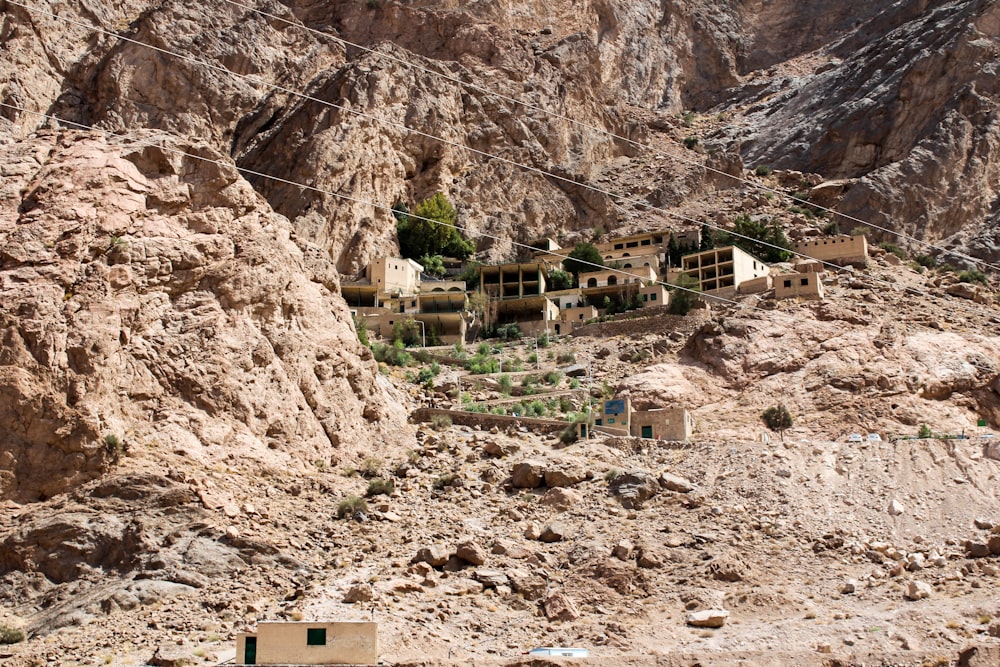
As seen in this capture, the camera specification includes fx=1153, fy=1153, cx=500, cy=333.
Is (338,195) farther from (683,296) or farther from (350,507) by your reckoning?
(350,507)

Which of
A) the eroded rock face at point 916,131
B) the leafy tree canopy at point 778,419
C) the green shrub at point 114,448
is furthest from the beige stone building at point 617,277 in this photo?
the green shrub at point 114,448

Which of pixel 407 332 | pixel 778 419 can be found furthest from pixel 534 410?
pixel 407 332

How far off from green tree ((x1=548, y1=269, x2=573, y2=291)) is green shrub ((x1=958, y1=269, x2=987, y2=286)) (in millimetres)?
18955

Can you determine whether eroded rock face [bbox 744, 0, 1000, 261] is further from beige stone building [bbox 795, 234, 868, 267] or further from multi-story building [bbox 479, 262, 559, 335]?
multi-story building [bbox 479, 262, 559, 335]

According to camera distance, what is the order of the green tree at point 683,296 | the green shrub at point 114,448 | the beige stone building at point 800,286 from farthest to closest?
the green tree at point 683,296, the beige stone building at point 800,286, the green shrub at point 114,448

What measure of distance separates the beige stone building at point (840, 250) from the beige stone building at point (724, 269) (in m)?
2.84

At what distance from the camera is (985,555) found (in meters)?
25.8

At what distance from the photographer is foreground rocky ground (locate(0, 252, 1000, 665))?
76.4 feet

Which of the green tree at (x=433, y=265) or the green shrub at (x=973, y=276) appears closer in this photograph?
the green shrub at (x=973, y=276)

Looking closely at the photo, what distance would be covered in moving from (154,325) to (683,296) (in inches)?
1038

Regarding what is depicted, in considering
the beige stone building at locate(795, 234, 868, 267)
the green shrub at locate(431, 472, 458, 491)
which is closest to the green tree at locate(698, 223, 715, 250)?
the beige stone building at locate(795, 234, 868, 267)

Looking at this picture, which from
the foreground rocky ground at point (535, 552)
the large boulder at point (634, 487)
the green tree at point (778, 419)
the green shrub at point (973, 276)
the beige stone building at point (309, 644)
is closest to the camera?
the beige stone building at point (309, 644)

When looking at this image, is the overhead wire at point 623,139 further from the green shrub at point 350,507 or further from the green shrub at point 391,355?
the green shrub at point 350,507

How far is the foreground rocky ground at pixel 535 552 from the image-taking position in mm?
23297
